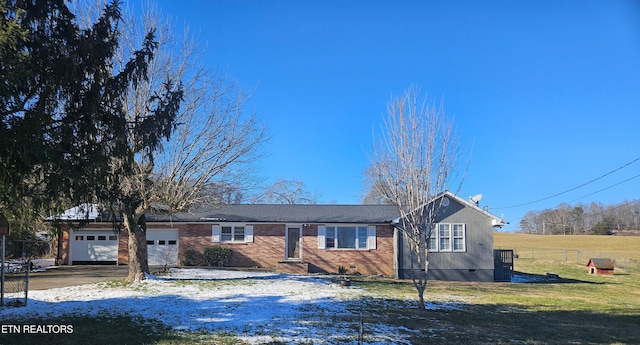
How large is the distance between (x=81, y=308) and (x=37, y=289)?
448 centimetres

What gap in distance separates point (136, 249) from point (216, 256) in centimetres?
820

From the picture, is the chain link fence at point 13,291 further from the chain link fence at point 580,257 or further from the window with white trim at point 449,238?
the chain link fence at point 580,257

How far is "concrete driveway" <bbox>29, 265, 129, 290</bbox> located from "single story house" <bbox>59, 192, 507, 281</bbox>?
2571mm

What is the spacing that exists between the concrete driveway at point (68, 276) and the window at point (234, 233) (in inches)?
220

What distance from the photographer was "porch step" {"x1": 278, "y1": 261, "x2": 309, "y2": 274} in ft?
76.5

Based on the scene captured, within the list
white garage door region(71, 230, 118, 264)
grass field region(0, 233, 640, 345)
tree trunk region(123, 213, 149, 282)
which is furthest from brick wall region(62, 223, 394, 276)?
tree trunk region(123, 213, 149, 282)

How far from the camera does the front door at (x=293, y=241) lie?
24.9 metres

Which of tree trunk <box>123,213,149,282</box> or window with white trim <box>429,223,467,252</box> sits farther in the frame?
window with white trim <box>429,223,467,252</box>

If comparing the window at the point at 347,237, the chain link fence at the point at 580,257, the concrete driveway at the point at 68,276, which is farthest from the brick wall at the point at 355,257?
the chain link fence at the point at 580,257

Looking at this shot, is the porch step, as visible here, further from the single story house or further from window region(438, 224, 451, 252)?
window region(438, 224, 451, 252)

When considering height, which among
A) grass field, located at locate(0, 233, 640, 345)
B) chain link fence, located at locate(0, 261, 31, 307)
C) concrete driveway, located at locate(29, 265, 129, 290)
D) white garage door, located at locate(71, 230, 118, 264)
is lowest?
grass field, located at locate(0, 233, 640, 345)

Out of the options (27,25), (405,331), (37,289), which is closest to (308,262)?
(37,289)

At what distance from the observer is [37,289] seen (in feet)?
47.4

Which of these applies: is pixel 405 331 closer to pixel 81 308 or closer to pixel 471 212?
pixel 81 308
